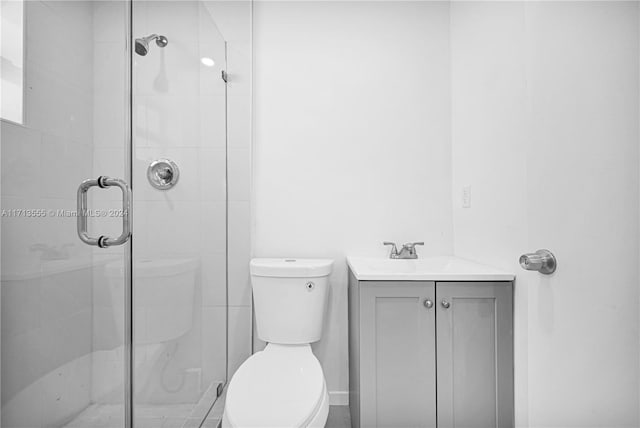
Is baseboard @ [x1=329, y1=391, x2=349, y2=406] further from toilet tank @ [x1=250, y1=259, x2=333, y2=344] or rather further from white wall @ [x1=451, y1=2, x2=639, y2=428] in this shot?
white wall @ [x1=451, y1=2, x2=639, y2=428]

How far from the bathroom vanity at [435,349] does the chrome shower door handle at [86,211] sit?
791 mm

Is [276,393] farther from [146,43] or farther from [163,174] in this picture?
[146,43]

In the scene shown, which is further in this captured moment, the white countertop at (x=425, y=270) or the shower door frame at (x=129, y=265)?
the white countertop at (x=425, y=270)

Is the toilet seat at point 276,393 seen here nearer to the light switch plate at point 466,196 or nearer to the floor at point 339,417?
the floor at point 339,417

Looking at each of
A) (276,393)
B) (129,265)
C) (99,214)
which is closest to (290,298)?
(276,393)

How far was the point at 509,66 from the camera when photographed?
129cm

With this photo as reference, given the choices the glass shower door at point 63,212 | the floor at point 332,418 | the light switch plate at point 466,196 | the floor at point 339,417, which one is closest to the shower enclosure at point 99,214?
the glass shower door at point 63,212

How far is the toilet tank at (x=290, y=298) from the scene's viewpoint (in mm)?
1492

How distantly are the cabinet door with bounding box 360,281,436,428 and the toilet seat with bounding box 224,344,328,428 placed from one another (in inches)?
8.1

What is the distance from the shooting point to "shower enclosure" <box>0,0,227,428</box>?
738 millimetres

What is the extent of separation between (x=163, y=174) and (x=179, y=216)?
0.54 ft

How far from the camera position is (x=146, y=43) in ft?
3.35

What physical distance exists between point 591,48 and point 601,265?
50cm

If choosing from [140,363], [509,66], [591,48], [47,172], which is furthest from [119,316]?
[509,66]
